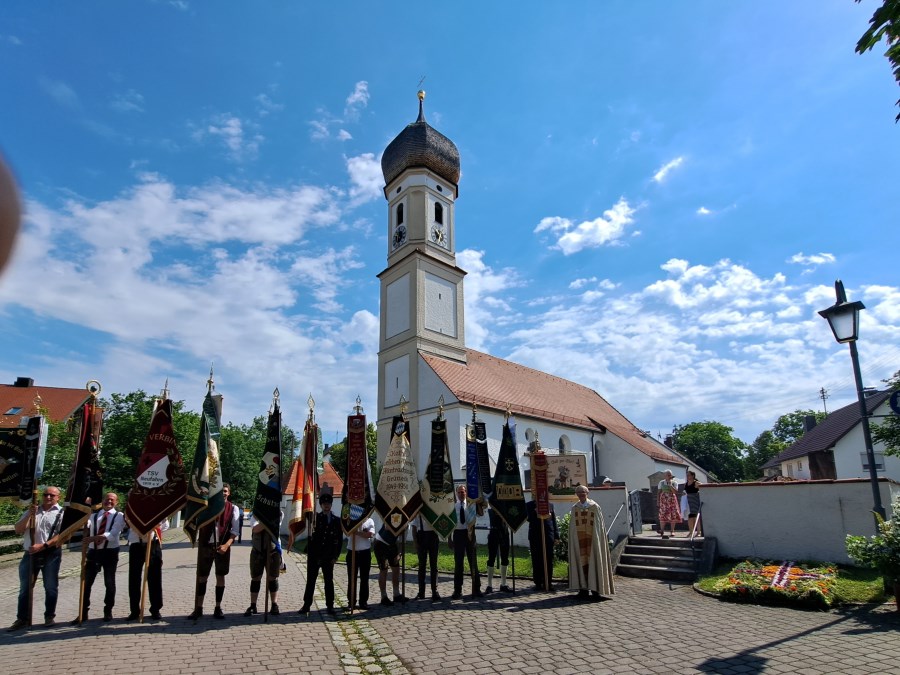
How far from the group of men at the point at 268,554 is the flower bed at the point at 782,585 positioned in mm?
2256

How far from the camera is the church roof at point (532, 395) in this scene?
95.5ft

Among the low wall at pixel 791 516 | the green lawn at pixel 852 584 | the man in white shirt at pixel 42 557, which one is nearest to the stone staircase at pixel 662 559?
the green lawn at pixel 852 584

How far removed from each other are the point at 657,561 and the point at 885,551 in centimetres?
544

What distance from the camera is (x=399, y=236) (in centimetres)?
3300

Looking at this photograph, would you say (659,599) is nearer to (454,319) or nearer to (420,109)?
(454,319)

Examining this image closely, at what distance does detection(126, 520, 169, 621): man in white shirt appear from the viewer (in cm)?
886

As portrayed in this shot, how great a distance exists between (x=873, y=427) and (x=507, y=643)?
8543 millimetres

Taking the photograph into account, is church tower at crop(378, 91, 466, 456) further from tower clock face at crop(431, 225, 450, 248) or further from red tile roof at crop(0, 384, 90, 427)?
red tile roof at crop(0, 384, 90, 427)

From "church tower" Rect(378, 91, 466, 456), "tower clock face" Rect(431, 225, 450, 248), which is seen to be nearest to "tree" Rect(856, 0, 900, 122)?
"church tower" Rect(378, 91, 466, 456)

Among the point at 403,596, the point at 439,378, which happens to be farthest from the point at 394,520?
the point at 439,378

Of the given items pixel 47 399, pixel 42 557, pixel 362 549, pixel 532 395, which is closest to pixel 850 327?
pixel 362 549

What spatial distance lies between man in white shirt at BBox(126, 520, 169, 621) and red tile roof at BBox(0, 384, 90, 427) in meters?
40.1

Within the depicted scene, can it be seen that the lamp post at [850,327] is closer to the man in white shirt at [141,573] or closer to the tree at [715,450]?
the man in white shirt at [141,573]

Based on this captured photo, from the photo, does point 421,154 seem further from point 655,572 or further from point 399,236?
point 655,572
